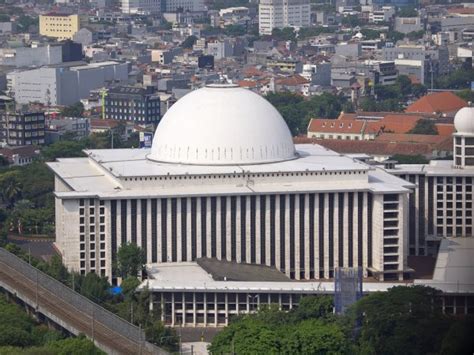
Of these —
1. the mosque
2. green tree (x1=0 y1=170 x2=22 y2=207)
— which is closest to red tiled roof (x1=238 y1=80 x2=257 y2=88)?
green tree (x1=0 y1=170 x2=22 y2=207)

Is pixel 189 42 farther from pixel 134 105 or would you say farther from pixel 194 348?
pixel 194 348

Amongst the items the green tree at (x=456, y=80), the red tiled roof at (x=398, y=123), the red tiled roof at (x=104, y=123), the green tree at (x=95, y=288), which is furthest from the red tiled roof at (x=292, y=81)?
the green tree at (x=95, y=288)

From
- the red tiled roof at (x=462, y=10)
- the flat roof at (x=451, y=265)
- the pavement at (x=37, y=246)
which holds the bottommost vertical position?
the pavement at (x=37, y=246)

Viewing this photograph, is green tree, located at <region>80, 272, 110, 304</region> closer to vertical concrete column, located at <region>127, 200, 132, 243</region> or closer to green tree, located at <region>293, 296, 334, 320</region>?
vertical concrete column, located at <region>127, 200, 132, 243</region>

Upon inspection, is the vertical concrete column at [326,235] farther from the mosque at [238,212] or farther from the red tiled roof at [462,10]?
the red tiled roof at [462,10]

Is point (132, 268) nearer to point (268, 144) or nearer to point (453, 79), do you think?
point (268, 144)

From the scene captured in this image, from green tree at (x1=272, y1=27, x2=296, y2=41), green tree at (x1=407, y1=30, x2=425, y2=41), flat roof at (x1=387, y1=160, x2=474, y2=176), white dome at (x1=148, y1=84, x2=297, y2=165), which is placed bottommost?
green tree at (x1=272, y1=27, x2=296, y2=41)

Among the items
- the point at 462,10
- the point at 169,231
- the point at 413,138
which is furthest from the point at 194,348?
the point at 462,10
